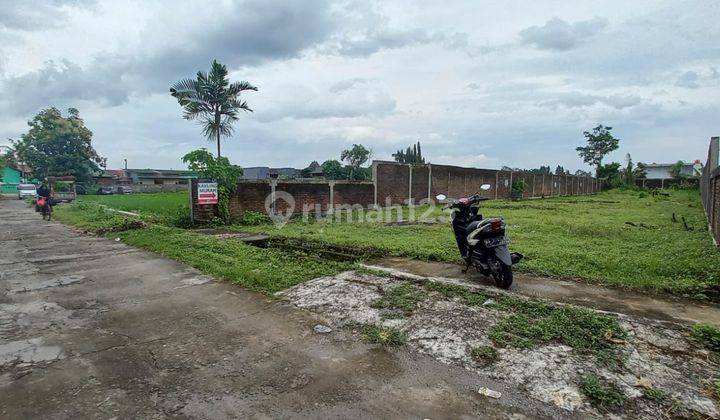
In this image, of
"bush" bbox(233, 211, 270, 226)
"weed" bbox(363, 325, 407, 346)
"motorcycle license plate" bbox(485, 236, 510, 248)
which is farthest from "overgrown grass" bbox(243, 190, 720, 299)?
"weed" bbox(363, 325, 407, 346)

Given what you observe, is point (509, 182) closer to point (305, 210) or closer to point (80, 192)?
point (305, 210)

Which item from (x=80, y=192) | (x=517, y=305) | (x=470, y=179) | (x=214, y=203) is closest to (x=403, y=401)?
(x=517, y=305)

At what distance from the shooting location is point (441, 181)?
66.5 ft

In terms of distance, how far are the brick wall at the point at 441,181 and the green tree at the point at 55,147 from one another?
38.3m

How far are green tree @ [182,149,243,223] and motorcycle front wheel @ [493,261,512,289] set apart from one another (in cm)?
846

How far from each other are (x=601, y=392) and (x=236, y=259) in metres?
5.36

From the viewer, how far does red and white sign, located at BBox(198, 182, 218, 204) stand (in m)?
10.7

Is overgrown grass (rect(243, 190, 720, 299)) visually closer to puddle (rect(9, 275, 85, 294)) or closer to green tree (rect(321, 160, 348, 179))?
puddle (rect(9, 275, 85, 294))

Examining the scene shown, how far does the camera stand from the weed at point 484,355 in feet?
9.56

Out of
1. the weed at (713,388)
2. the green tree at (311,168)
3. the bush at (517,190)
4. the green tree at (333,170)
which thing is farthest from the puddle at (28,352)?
the green tree at (311,168)

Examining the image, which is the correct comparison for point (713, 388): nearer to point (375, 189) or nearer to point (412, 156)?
point (375, 189)

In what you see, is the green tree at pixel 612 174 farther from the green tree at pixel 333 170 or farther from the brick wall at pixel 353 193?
A: the brick wall at pixel 353 193

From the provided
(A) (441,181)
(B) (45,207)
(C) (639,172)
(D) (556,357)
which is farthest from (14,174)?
(C) (639,172)

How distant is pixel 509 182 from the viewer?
27547mm
